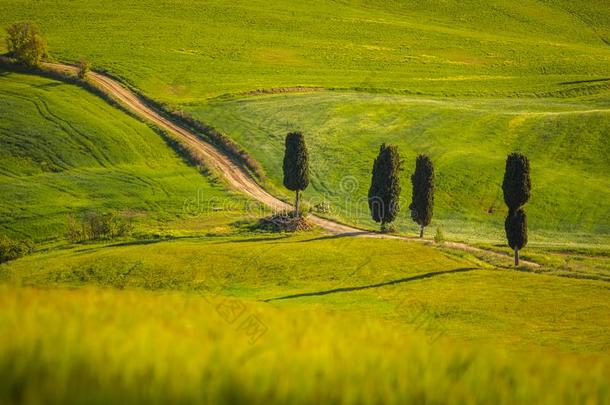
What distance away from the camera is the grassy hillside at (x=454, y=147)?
83.9 metres

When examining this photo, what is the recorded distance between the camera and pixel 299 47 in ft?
518

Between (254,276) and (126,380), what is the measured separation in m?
49.3

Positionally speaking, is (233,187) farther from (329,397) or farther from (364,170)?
(329,397)

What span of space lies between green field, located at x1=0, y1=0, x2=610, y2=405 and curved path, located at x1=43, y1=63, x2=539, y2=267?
97.5 inches

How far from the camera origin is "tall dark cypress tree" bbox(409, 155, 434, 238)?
70625mm

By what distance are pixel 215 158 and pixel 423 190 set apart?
3569cm

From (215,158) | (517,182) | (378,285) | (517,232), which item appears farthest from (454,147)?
(378,285)

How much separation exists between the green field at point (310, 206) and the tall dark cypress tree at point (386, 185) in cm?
545

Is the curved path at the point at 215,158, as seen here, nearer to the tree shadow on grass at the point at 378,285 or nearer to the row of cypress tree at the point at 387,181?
the row of cypress tree at the point at 387,181

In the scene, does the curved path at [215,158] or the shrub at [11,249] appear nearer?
the shrub at [11,249]

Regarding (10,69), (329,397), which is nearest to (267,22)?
(10,69)

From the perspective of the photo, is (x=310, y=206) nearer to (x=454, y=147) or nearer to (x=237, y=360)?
(x=454, y=147)

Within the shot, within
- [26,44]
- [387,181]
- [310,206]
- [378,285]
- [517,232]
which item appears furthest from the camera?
[26,44]

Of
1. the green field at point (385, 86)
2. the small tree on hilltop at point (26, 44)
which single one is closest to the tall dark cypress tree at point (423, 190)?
the green field at point (385, 86)
